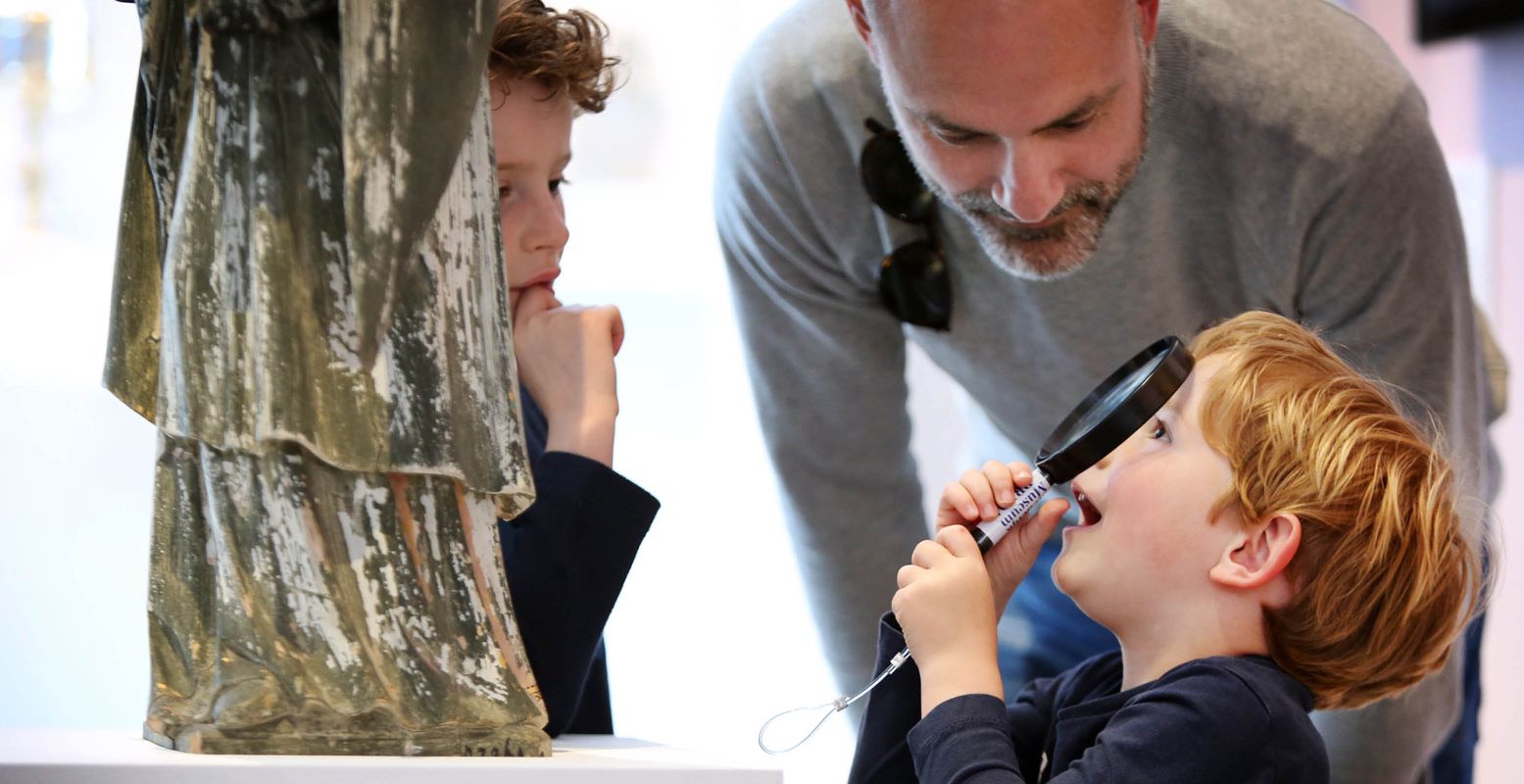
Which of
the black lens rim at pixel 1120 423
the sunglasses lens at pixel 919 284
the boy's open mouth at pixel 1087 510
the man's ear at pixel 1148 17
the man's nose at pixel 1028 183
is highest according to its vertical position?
the man's ear at pixel 1148 17

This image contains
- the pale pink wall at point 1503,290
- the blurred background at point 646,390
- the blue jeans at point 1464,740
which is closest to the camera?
the blue jeans at point 1464,740

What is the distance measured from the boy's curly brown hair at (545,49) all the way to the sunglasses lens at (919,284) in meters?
0.55

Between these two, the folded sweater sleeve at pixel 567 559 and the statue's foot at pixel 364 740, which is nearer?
the statue's foot at pixel 364 740

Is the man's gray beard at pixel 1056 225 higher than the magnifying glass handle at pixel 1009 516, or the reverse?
the man's gray beard at pixel 1056 225

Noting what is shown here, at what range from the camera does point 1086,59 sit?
1.28 metres

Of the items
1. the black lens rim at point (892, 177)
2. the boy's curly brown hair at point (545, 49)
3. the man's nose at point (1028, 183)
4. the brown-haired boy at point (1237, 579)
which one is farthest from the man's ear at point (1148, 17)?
the boy's curly brown hair at point (545, 49)

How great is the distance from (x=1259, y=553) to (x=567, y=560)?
468mm

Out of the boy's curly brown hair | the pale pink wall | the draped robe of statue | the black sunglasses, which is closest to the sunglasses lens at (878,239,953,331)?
the black sunglasses

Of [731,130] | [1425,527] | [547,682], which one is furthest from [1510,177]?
[547,682]

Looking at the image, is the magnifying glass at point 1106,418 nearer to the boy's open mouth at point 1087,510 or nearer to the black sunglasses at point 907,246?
the boy's open mouth at point 1087,510

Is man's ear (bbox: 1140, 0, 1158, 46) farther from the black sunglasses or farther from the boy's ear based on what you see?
the boy's ear

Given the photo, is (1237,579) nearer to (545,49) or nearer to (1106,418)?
(1106,418)

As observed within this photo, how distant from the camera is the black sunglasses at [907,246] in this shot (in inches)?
62.0

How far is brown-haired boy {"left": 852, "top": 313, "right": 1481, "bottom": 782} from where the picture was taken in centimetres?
97
